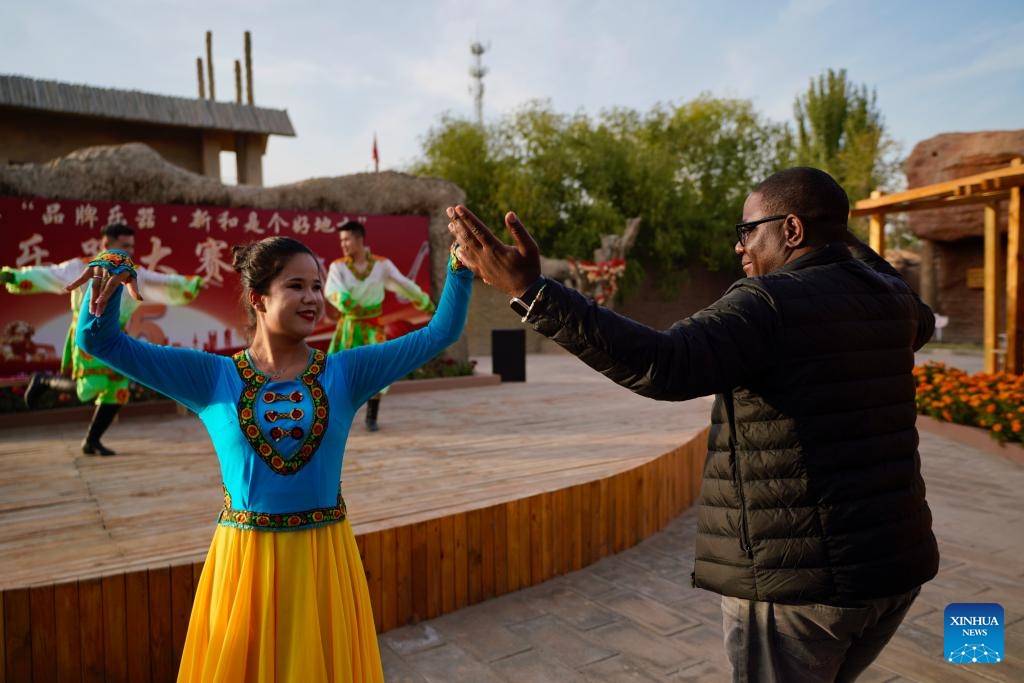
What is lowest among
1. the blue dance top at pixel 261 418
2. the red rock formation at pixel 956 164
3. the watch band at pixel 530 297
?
the blue dance top at pixel 261 418

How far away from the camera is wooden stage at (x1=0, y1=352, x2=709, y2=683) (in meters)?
2.56

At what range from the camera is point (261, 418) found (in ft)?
5.90

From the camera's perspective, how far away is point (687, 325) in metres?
1.32

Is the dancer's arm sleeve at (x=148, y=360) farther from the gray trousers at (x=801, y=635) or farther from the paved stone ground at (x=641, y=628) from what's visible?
the paved stone ground at (x=641, y=628)

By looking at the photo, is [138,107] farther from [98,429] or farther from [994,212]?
[994,212]

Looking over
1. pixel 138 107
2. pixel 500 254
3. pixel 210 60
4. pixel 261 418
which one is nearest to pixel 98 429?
pixel 261 418

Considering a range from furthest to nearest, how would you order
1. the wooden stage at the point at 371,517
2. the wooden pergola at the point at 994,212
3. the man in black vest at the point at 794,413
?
the wooden pergola at the point at 994,212, the wooden stage at the point at 371,517, the man in black vest at the point at 794,413

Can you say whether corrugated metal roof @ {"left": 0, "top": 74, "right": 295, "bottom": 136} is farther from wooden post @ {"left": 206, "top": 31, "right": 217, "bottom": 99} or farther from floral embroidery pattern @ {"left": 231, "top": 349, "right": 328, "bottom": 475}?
floral embroidery pattern @ {"left": 231, "top": 349, "right": 328, "bottom": 475}

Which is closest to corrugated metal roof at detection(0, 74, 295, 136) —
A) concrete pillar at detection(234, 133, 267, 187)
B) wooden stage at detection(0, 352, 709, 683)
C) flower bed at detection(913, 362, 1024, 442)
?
concrete pillar at detection(234, 133, 267, 187)

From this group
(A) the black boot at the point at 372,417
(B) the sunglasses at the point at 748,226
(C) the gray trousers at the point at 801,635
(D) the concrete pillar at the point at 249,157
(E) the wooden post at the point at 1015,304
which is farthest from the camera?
(D) the concrete pillar at the point at 249,157

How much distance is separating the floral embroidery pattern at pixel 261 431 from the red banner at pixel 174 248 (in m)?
6.09

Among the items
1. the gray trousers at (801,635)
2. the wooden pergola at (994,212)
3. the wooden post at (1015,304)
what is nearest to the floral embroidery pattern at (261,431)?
the gray trousers at (801,635)

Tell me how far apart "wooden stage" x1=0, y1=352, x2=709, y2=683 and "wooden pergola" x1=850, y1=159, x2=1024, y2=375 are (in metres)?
4.08

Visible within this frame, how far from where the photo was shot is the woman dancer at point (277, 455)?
1702mm
